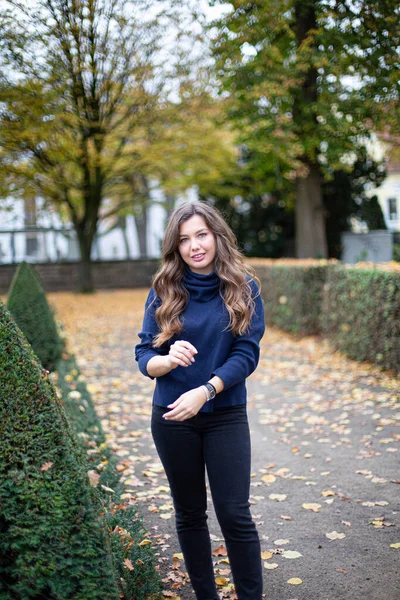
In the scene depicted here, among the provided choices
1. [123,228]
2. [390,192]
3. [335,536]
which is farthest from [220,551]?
[123,228]

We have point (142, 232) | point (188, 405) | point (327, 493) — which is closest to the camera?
point (188, 405)

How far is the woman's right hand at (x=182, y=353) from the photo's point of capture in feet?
8.59

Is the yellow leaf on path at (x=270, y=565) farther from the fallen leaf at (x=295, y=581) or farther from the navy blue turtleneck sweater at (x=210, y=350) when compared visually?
the navy blue turtleneck sweater at (x=210, y=350)

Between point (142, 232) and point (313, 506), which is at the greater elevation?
point (142, 232)

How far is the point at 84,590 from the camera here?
7.90 feet

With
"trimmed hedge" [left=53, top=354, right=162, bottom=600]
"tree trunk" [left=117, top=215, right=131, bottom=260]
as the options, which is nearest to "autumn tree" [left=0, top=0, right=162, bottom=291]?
"trimmed hedge" [left=53, top=354, right=162, bottom=600]

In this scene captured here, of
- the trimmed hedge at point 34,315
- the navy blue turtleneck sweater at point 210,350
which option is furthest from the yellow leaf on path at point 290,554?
the trimmed hedge at point 34,315

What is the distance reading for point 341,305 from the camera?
10453 millimetres

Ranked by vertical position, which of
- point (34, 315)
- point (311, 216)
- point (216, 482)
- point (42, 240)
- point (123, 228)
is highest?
point (123, 228)

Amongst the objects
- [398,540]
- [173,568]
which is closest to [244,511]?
[173,568]

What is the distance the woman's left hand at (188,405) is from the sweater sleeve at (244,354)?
13 cm

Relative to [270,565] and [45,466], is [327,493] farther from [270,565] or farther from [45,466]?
[45,466]

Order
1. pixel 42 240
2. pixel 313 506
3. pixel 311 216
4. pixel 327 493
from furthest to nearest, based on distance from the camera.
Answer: pixel 42 240 < pixel 311 216 < pixel 327 493 < pixel 313 506

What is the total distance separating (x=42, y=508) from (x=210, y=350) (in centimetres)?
95
